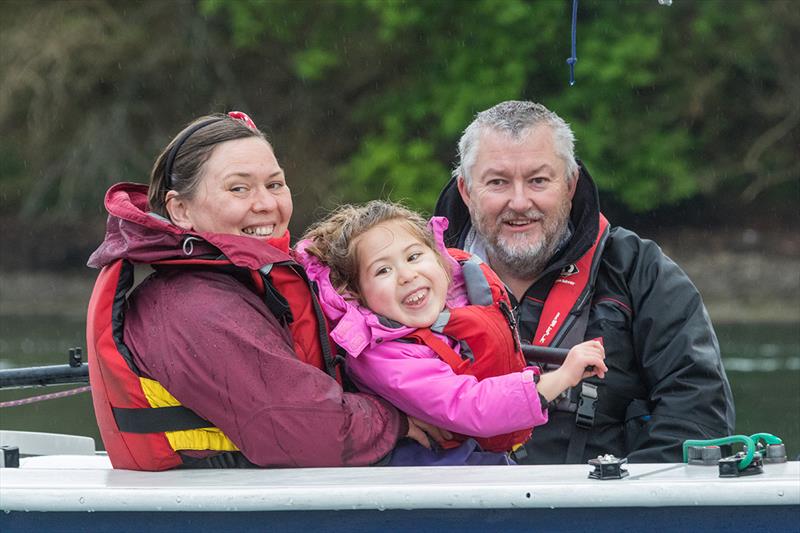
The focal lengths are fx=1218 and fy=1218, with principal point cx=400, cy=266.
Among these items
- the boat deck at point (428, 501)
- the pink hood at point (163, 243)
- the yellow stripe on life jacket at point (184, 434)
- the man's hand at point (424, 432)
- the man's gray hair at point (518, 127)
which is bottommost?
the boat deck at point (428, 501)

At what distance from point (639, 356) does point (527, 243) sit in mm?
440

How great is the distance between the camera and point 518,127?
135 inches

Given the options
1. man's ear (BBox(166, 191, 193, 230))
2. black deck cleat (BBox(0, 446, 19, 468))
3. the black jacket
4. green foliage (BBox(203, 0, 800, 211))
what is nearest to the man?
the black jacket

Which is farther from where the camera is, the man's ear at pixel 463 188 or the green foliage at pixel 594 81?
the green foliage at pixel 594 81

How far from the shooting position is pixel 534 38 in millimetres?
17203

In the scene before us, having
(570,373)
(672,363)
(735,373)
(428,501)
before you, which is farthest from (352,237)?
(735,373)

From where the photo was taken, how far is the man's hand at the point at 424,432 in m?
2.57

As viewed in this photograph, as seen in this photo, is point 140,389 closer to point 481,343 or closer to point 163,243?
point 163,243

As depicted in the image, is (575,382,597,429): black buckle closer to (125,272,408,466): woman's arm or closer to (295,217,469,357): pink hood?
(295,217,469,357): pink hood

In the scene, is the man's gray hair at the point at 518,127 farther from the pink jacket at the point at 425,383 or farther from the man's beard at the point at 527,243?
the pink jacket at the point at 425,383

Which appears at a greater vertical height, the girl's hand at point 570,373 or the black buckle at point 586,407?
the girl's hand at point 570,373

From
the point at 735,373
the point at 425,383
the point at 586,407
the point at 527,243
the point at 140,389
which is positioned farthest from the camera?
the point at 735,373

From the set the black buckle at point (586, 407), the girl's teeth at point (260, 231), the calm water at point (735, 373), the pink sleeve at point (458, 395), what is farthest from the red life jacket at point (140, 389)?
the calm water at point (735, 373)

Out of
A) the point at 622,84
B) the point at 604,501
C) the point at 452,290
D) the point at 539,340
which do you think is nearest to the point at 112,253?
the point at 452,290
